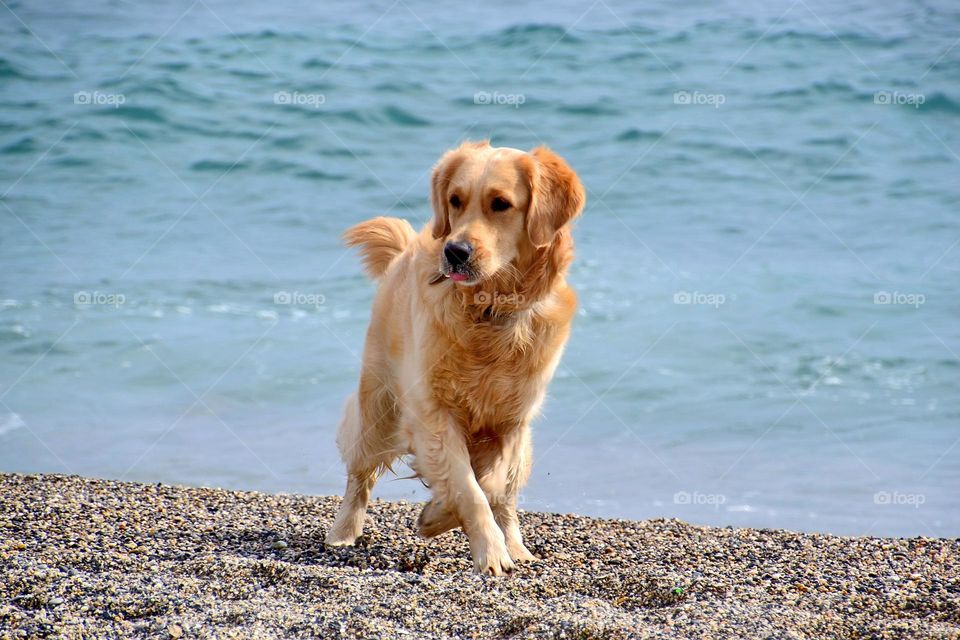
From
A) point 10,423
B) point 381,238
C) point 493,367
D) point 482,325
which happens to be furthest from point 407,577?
point 10,423

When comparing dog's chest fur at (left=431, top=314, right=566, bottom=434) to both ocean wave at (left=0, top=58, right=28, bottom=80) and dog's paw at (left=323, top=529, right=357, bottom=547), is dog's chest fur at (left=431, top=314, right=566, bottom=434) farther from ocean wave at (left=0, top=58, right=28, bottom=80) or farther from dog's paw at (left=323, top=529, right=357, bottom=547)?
ocean wave at (left=0, top=58, right=28, bottom=80)

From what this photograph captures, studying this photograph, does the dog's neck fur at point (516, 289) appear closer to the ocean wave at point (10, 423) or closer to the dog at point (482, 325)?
the dog at point (482, 325)

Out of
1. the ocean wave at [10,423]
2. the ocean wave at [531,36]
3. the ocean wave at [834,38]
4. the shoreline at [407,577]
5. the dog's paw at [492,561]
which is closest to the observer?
the shoreline at [407,577]

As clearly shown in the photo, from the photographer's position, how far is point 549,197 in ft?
13.8

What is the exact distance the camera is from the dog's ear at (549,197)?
4.16 metres

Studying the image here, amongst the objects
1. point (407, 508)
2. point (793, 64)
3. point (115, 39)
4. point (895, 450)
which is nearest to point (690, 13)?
point (793, 64)

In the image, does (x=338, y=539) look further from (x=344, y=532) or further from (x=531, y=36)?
(x=531, y=36)

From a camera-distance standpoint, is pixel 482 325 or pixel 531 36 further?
pixel 531 36

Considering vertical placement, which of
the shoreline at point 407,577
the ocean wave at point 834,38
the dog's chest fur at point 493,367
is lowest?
the shoreline at point 407,577

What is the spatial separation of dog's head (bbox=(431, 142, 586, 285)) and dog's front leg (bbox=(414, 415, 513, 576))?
2.20 feet

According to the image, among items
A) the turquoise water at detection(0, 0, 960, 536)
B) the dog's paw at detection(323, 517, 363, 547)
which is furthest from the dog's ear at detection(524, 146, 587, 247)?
the turquoise water at detection(0, 0, 960, 536)

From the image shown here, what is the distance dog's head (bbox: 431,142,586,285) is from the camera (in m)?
4.11

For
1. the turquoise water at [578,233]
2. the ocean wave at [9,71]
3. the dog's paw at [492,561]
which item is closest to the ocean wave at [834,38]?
the turquoise water at [578,233]

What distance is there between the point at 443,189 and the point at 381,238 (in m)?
0.84
